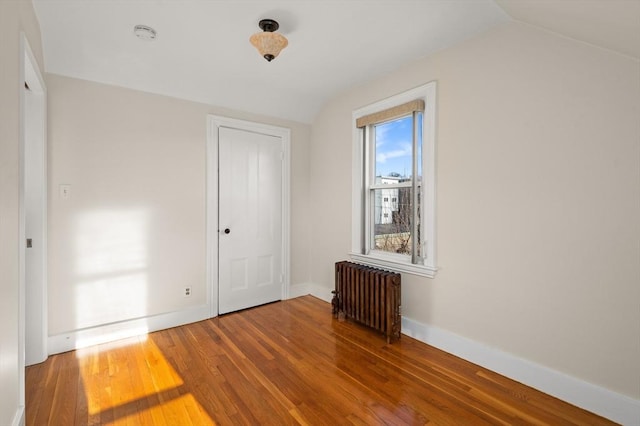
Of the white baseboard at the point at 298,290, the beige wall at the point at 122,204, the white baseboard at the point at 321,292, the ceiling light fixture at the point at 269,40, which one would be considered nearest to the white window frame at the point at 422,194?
the white baseboard at the point at 321,292

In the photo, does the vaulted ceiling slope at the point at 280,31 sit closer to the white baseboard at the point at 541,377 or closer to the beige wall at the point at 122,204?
the beige wall at the point at 122,204

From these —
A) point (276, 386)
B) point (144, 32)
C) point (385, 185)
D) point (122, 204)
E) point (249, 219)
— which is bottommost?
point (276, 386)

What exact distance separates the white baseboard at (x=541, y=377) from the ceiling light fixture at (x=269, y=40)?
266cm

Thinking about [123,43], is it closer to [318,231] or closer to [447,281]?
[318,231]

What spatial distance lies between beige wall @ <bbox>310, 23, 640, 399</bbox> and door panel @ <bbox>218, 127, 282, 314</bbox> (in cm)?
186

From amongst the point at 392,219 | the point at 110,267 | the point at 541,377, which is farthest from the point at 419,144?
the point at 110,267

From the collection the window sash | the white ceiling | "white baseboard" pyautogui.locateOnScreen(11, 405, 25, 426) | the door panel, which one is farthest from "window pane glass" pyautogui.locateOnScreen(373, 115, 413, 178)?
"white baseboard" pyautogui.locateOnScreen(11, 405, 25, 426)

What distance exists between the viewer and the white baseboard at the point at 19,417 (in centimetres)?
158

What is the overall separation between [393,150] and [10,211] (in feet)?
9.70

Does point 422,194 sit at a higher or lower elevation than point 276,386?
higher

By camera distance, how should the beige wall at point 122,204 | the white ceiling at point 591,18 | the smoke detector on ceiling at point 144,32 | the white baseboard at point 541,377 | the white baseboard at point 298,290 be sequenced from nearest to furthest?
the white ceiling at point 591,18 → the white baseboard at point 541,377 → the smoke detector on ceiling at point 144,32 → the beige wall at point 122,204 → the white baseboard at point 298,290

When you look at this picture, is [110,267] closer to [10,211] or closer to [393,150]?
[10,211]

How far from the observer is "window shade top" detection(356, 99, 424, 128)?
9.20ft

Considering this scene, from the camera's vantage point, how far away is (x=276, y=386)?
216 cm
